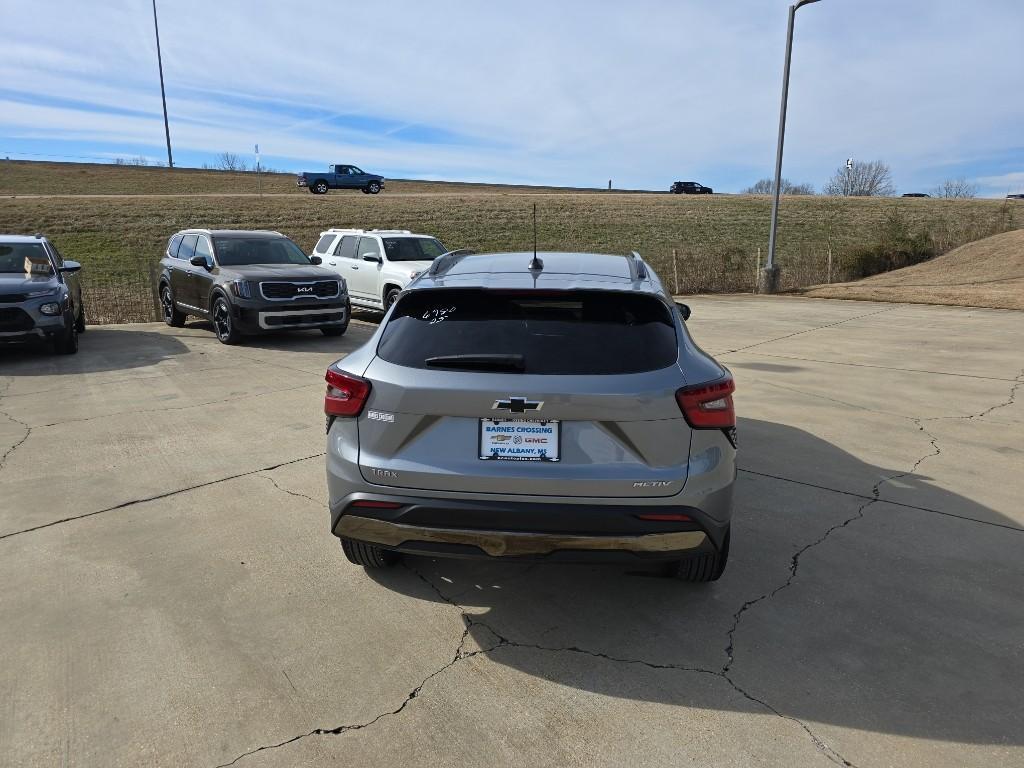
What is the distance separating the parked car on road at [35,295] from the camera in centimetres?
926

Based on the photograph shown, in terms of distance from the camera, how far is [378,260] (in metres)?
13.6

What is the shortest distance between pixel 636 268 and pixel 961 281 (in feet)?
74.0

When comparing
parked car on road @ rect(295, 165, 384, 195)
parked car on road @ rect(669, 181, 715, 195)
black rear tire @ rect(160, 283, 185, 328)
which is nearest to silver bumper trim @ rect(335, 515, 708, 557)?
black rear tire @ rect(160, 283, 185, 328)

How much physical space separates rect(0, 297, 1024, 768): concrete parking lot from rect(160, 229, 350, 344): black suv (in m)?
5.01

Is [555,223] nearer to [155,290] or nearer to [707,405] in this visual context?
[155,290]

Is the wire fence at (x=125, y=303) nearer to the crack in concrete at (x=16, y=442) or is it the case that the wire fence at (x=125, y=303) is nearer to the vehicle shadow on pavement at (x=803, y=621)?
the crack in concrete at (x=16, y=442)

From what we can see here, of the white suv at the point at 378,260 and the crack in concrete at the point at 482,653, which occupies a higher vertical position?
the white suv at the point at 378,260

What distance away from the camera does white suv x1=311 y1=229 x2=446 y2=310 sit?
13.4 m

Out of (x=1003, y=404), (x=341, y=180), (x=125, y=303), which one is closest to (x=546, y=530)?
(x=1003, y=404)

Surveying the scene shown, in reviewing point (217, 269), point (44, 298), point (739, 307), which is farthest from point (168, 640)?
point (739, 307)

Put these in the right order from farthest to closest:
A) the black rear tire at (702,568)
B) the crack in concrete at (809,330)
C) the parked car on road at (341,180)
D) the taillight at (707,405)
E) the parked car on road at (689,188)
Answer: the parked car on road at (689,188) → the parked car on road at (341,180) → the crack in concrete at (809,330) → the black rear tire at (702,568) → the taillight at (707,405)

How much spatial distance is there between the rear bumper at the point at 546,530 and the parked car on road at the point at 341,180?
1955 inches

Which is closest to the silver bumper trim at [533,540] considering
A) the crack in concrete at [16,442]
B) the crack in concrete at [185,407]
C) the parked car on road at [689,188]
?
the crack in concrete at [16,442]

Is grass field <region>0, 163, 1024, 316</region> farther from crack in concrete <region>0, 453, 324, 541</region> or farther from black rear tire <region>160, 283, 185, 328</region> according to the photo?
crack in concrete <region>0, 453, 324, 541</region>
